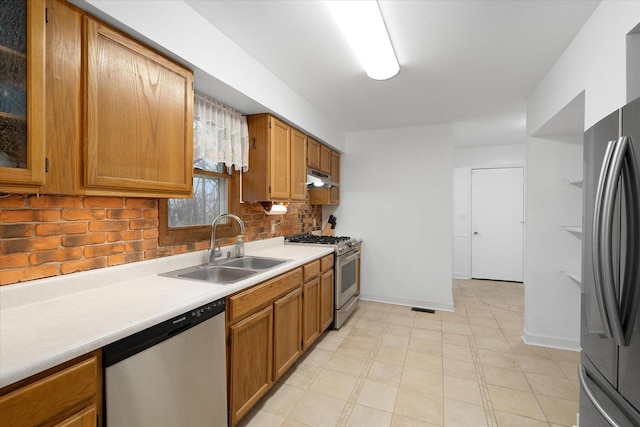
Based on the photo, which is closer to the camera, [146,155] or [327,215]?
[146,155]

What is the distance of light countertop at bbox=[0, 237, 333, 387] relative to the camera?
881 mm

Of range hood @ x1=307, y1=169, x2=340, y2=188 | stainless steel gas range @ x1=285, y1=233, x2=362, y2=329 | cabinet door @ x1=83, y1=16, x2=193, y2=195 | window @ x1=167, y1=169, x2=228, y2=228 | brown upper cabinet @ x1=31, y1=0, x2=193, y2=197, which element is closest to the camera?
brown upper cabinet @ x1=31, y1=0, x2=193, y2=197

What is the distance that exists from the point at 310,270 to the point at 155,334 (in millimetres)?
1512

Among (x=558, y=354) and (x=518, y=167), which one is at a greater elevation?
(x=518, y=167)

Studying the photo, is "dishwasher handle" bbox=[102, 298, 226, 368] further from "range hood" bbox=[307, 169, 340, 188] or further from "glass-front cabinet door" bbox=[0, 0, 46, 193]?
"range hood" bbox=[307, 169, 340, 188]

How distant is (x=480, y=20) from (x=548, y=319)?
8.88ft

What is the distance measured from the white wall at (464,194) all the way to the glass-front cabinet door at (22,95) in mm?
5641

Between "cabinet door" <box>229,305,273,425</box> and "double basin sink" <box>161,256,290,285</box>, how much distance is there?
0.97ft

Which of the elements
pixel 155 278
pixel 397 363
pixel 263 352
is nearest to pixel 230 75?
pixel 155 278

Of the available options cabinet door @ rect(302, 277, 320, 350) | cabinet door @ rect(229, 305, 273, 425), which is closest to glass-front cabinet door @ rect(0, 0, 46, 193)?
cabinet door @ rect(229, 305, 273, 425)

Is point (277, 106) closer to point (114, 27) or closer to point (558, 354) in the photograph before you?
point (114, 27)

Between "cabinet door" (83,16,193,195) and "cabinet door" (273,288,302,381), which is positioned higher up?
"cabinet door" (83,16,193,195)

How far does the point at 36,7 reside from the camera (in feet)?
3.48

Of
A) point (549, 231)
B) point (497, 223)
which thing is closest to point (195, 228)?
point (549, 231)
